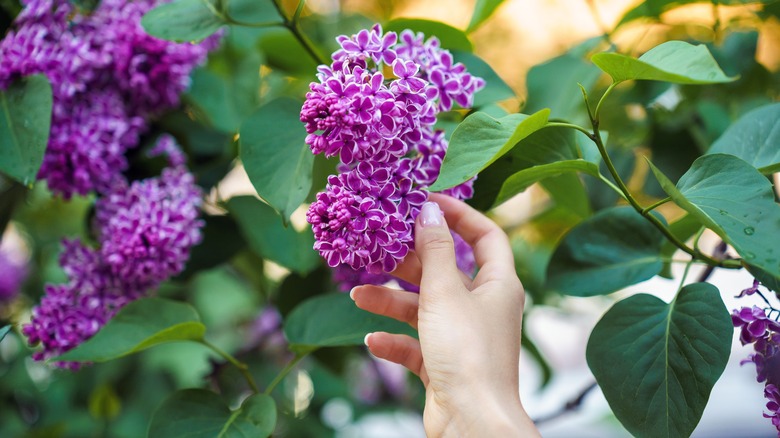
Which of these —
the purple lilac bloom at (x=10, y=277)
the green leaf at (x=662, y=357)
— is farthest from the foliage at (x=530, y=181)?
the purple lilac bloom at (x=10, y=277)

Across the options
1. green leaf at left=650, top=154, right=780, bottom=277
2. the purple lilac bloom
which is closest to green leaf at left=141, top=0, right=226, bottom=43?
green leaf at left=650, top=154, right=780, bottom=277

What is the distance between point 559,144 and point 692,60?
156 millimetres

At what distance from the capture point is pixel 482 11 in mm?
610

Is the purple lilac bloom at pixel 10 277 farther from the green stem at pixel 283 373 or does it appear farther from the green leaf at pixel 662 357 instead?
the green leaf at pixel 662 357

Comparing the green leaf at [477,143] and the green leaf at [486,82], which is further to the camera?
the green leaf at [486,82]

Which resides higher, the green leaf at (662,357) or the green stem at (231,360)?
the green leaf at (662,357)

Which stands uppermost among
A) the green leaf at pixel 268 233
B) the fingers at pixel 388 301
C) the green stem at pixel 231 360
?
the fingers at pixel 388 301

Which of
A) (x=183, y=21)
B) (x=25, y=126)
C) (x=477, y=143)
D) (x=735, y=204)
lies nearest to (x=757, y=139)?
(x=735, y=204)

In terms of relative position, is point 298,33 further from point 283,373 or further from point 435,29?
point 283,373

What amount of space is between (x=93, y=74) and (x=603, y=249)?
45cm

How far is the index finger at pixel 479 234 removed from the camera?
0.45 m

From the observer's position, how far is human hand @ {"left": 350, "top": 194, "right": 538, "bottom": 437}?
0.39 metres

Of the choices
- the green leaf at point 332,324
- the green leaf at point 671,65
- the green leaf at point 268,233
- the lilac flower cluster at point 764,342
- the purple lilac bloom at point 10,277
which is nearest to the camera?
the green leaf at point 671,65

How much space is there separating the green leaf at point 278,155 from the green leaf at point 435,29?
0.35ft
